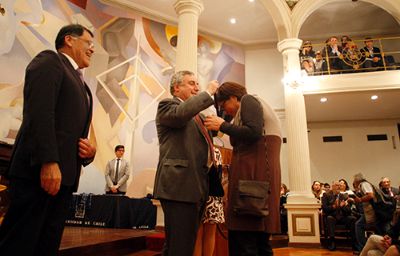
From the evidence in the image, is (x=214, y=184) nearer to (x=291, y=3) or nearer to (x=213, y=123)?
(x=213, y=123)

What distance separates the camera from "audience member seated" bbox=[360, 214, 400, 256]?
289 centimetres

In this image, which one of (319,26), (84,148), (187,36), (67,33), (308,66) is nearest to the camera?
(84,148)

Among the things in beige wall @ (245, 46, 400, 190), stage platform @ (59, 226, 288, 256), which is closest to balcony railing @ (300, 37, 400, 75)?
beige wall @ (245, 46, 400, 190)

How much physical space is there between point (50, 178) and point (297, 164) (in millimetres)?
6509

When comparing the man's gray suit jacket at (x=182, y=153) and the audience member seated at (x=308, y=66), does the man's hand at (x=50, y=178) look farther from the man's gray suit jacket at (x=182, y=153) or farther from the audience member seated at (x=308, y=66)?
the audience member seated at (x=308, y=66)

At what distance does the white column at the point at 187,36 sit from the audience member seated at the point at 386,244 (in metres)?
3.50

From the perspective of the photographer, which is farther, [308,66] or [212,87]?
[308,66]

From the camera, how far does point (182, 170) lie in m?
1.59

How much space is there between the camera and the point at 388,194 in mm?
5484

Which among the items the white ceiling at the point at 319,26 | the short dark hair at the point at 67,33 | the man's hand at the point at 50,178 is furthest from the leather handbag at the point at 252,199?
the white ceiling at the point at 319,26

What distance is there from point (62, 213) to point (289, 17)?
312 inches

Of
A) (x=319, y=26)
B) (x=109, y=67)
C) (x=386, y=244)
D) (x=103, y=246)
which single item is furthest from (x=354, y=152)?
(x=103, y=246)

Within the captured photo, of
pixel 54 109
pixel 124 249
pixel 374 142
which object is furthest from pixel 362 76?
pixel 54 109

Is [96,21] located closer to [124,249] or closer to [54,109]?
[124,249]
